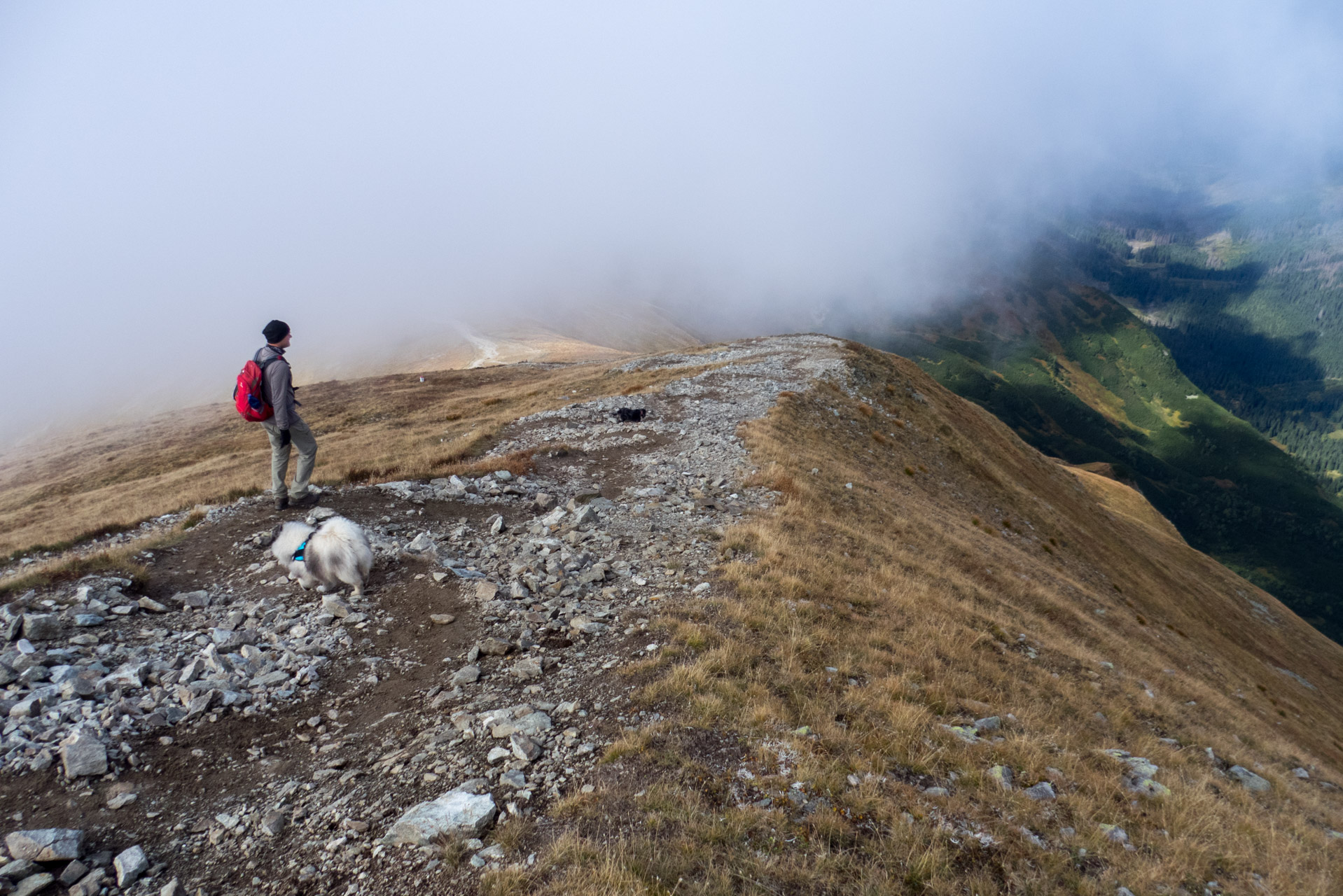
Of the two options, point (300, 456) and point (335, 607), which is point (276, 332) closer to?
point (300, 456)

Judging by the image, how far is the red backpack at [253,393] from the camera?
1291 centimetres

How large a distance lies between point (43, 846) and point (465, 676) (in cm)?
411

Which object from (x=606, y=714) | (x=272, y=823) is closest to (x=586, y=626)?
(x=606, y=714)

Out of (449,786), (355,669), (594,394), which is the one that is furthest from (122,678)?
(594,394)

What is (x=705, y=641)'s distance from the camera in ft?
29.9

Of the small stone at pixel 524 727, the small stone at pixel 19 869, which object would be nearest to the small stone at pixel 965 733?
the small stone at pixel 524 727

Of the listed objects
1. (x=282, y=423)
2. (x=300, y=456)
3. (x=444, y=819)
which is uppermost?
(x=282, y=423)

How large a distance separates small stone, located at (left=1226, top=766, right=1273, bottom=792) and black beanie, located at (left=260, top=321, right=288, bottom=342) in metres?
20.3

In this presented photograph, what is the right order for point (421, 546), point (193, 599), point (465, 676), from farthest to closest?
point (421, 546) → point (193, 599) → point (465, 676)

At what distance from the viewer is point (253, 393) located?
1302 cm

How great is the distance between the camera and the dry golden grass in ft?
61.9

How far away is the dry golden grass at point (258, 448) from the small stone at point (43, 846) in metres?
12.0

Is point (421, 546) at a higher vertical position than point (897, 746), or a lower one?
higher

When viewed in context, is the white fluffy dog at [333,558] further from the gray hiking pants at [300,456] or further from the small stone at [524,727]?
the small stone at [524,727]
